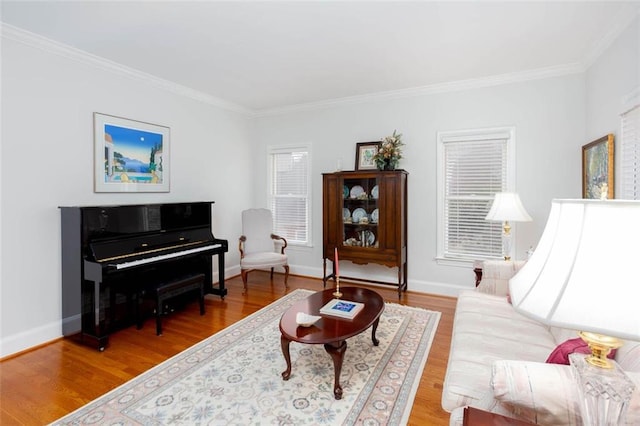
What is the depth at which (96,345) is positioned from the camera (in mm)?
2781

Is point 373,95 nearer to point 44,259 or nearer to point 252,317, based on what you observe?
point 252,317

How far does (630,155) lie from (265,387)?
3.24 meters

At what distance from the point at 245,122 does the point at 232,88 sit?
1114 mm

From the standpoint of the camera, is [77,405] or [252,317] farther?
[252,317]

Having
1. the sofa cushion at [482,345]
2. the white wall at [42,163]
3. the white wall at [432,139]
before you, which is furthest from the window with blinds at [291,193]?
the sofa cushion at [482,345]

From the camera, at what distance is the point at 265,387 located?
7.22 ft

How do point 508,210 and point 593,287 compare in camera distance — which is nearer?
point 593,287

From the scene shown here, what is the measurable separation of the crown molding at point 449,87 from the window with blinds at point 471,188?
22.4 inches

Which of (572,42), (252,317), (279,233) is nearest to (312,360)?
(252,317)

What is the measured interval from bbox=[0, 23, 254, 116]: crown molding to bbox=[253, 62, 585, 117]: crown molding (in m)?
1.26

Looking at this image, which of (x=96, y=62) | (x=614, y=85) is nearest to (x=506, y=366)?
(x=614, y=85)

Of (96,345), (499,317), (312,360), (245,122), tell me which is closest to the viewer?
(499,317)

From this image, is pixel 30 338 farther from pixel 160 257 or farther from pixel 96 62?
pixel 96 62

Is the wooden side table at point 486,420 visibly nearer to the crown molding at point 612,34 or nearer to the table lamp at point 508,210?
the table lamp at point 508,210
